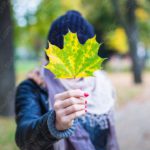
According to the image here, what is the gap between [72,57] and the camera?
1764 mm

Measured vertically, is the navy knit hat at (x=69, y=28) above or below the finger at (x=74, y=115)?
above

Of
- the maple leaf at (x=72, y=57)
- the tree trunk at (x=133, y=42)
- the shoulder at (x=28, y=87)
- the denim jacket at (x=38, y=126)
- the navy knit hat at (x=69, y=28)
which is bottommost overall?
the denim jacket at (x=38, y=126)

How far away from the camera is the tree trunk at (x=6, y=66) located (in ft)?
30.8

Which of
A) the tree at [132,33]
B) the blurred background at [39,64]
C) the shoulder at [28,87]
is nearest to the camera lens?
the shoulder at [28,87]

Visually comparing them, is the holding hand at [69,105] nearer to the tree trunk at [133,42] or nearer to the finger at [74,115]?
the finger at [74,115]

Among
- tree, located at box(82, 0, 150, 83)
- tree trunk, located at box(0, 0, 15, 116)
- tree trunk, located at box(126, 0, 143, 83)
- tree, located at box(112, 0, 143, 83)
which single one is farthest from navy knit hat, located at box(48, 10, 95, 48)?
tree trunk, located at box(126, 0, 143, 83)

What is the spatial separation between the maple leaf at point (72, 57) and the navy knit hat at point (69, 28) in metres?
0.55

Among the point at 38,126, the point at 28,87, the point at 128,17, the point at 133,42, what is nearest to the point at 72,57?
the point at 38,126

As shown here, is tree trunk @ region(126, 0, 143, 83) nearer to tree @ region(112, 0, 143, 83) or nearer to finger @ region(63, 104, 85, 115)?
tree @ region(112, 0, 143, 83)

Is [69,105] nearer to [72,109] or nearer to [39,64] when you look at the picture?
[72,109]

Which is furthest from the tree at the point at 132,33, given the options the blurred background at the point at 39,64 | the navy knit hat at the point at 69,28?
the navy knit hat at the point at 69,28

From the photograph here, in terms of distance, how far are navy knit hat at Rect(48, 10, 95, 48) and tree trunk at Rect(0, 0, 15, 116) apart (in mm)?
7044

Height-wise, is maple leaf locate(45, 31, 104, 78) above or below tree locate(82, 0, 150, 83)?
below

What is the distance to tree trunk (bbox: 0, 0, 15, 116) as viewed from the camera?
938 centimetres
